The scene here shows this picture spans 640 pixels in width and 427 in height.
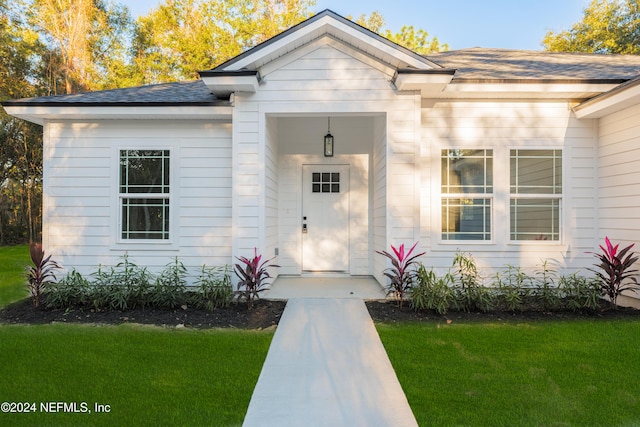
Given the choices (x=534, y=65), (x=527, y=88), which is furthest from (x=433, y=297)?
(x=534, y=65)

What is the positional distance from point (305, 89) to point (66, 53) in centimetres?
1749

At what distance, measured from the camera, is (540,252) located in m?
5.92

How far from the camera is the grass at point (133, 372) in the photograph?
2572 mm

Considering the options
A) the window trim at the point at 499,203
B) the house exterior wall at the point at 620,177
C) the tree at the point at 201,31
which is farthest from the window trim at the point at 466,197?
the tree at the point at 201,31

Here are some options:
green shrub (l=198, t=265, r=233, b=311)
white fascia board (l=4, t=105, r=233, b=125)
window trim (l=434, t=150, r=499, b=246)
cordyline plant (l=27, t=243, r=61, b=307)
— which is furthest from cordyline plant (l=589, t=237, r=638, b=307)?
cordyline plant (l=27, t=243, r=61, b=307)

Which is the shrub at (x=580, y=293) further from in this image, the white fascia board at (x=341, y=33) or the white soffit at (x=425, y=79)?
the white fascia board at (x=341, y=33)

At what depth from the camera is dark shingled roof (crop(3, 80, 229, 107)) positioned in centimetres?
591

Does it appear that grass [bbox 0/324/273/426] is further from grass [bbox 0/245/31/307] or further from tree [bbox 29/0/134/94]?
tree [bbox 29/0/134/94]

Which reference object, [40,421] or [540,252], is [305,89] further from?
[40,421]

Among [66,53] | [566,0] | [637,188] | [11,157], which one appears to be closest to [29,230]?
[11,157]

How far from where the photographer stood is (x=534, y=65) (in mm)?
7020

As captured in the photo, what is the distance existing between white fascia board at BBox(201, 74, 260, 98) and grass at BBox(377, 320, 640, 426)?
377 cm

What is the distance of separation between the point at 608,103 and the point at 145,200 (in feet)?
23.0

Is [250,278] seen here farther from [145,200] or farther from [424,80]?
[424,80]
